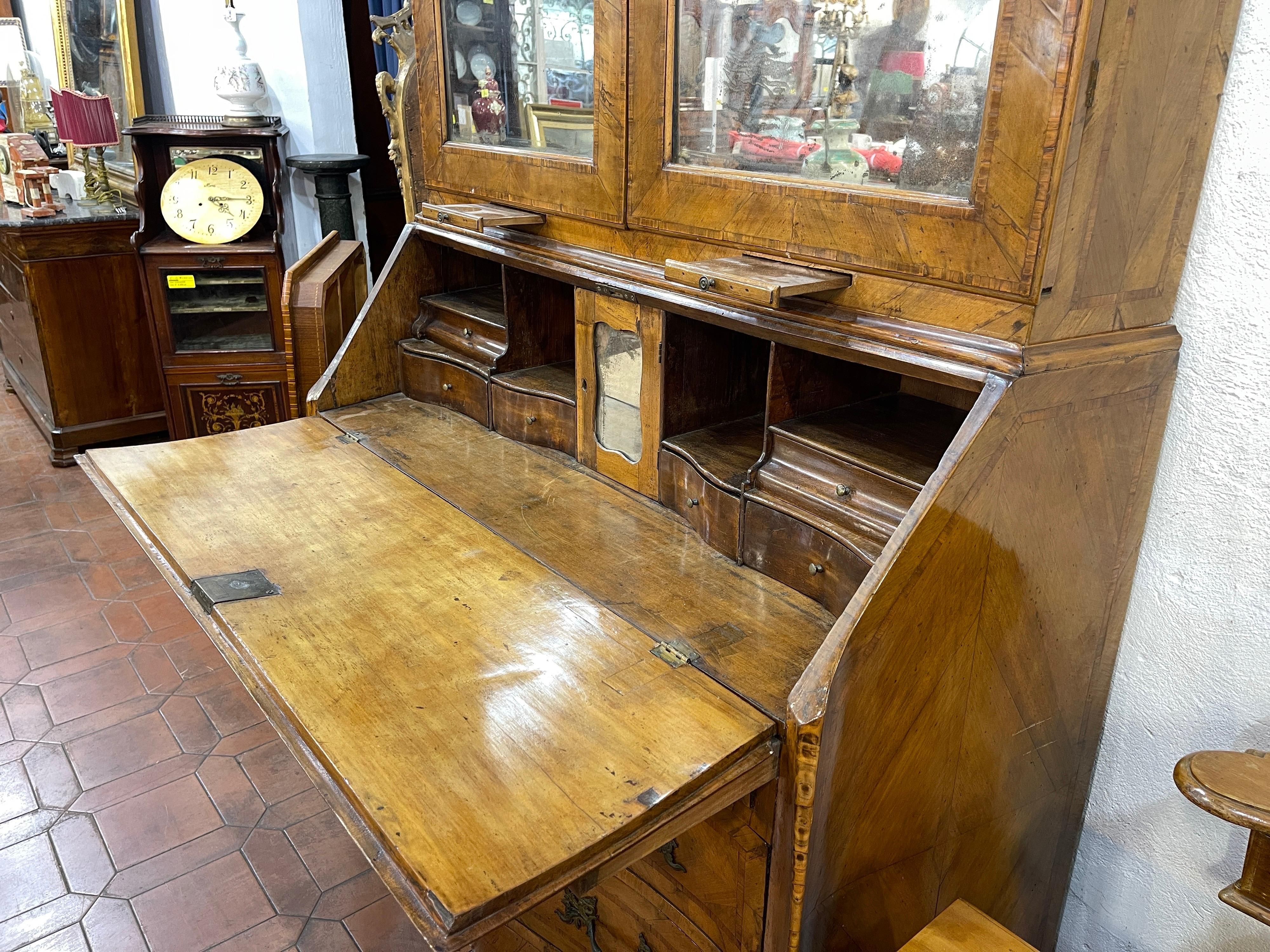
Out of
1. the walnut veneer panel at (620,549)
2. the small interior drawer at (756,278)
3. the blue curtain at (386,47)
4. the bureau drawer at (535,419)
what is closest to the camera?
the small interior drawer at (756,278)

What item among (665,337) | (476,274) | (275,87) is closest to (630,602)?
(665,337)

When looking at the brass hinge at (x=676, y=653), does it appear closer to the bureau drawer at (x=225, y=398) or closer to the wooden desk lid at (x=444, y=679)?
the wooden desk lid at (x=444, y=679)

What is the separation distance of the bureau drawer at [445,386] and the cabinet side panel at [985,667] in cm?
129

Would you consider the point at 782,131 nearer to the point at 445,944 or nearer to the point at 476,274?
the point at 445,944

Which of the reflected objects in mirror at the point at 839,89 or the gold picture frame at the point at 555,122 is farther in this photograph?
the gold picture frame at the point at 555,122

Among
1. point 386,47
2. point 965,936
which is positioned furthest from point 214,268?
point 965,936

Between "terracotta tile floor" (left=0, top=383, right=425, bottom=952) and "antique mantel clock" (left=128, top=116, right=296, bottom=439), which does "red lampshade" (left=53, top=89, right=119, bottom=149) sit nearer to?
"antique mantel clock" (left=128, top=116, right=296, bottom=439)

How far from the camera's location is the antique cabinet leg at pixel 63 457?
4.53m

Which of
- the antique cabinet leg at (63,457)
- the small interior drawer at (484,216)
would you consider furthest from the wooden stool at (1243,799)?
the antique cabinet leg at (63,457)

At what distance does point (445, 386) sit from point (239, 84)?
256 centimetres

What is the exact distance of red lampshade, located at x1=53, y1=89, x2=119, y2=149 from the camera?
428 cm

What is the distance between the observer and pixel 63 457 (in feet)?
14.9

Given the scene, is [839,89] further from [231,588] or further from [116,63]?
[116,63]

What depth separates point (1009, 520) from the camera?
4.13ft
